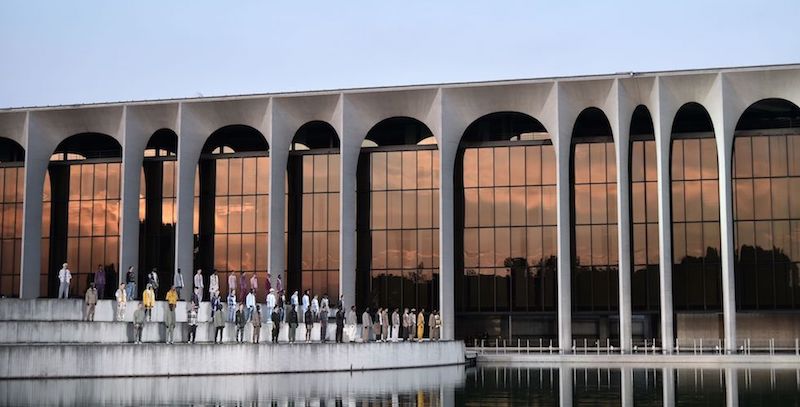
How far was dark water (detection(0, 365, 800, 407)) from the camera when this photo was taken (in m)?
24.2

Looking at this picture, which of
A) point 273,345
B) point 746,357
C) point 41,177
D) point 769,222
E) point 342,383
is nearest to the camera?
point 342,383

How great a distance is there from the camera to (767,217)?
194ft

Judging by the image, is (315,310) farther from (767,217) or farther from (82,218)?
(82,218)

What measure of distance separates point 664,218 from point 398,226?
14.8m

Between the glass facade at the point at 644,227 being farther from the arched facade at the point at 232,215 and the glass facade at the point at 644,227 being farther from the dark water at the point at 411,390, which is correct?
the dark water at the point at 411,390

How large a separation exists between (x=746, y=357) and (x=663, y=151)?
37.4 ft

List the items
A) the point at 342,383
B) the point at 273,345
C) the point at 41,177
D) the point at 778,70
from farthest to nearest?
the point at 41,177
the point at 778,70
the point at 273,345
the point at 342,383

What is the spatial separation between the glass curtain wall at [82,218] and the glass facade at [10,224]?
1491 millimetres

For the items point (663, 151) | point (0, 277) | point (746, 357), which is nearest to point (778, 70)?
point (663, 151)

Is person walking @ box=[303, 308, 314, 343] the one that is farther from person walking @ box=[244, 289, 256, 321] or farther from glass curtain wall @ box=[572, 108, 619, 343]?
glass curtain wall @ box=[572, 108, 619, 343]

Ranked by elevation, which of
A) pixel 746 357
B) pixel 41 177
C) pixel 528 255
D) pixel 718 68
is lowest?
Result: pixel 746 357

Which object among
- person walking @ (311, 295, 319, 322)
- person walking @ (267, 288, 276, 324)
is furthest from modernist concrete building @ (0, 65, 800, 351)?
person walking @ (267, 288, 276, 324)

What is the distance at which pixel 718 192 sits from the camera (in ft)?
195

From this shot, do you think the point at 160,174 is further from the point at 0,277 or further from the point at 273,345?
the point at 273,345
